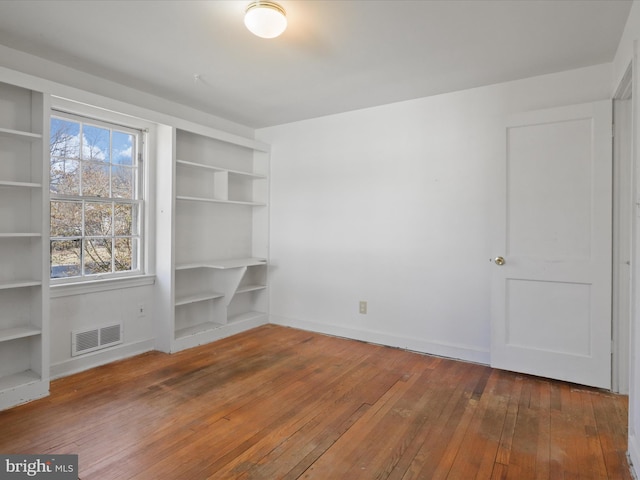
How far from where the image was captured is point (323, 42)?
2537 mm

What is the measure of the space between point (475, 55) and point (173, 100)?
2.82 metres

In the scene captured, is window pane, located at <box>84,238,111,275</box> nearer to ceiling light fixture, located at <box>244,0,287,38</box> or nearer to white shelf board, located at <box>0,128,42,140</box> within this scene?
white shelf board, located at <box>0,128,42,140</box>

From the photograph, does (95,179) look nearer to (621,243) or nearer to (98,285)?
(98,285)

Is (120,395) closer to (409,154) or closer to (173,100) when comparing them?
(173,100)

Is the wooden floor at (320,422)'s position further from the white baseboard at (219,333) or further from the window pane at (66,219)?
the window pane at (66,219)

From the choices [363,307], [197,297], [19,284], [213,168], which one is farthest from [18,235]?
[363,307]

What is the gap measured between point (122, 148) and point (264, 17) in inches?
83.6

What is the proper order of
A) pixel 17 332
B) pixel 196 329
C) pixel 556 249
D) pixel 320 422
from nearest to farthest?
pixel 320 422 < pixel 17 332 < pixel 556 249 < pixel 196 329

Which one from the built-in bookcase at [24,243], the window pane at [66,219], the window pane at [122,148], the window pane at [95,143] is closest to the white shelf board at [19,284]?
the built-in bookcase at [24,243]

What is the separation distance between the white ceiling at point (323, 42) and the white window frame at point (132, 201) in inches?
12.7

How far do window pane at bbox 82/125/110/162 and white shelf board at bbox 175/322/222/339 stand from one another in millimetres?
1790

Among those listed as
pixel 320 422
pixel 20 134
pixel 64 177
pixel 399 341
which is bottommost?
pixel 320 422

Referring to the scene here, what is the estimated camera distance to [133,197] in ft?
11.7

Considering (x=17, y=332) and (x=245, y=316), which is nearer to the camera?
(x=17, y=332)
